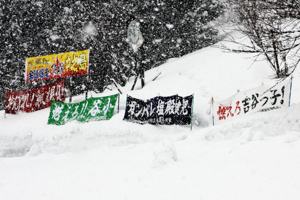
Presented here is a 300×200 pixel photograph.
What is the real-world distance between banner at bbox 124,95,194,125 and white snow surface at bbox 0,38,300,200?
1.13 feet

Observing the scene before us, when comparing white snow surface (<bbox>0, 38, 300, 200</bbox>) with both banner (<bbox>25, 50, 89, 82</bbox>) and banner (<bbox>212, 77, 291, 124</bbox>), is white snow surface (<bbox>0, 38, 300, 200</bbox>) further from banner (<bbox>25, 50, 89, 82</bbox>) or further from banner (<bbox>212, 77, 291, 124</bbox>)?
banner (<bbox>25, 50, 89, 82</bbox>)

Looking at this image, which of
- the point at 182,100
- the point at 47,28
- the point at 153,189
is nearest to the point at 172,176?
the point at 153,189

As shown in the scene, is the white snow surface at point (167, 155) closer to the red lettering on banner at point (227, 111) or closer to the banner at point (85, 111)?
the banner at point (85, 111)

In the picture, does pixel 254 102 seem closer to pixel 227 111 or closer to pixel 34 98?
pixel 227 111

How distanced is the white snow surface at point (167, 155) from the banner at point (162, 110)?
35 cm

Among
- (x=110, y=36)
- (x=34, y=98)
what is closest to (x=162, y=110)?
(x=34, y=98)

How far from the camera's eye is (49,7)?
33125mm

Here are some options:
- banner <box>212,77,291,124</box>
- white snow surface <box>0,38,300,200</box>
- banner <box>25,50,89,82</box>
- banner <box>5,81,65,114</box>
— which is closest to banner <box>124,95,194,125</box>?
white snow surface <box>0,38,300,200</box>

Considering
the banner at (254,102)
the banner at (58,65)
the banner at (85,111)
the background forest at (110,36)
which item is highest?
the background forest at (110,36)

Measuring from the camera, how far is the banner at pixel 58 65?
2000 cm

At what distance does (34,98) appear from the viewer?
21.4m

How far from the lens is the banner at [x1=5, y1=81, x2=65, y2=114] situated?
2070 cm

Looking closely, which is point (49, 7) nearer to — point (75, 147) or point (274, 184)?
point (75, 147)

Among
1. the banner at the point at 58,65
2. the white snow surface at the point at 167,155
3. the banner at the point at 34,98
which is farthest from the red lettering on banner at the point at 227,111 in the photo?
the banner at the point at 34,98
